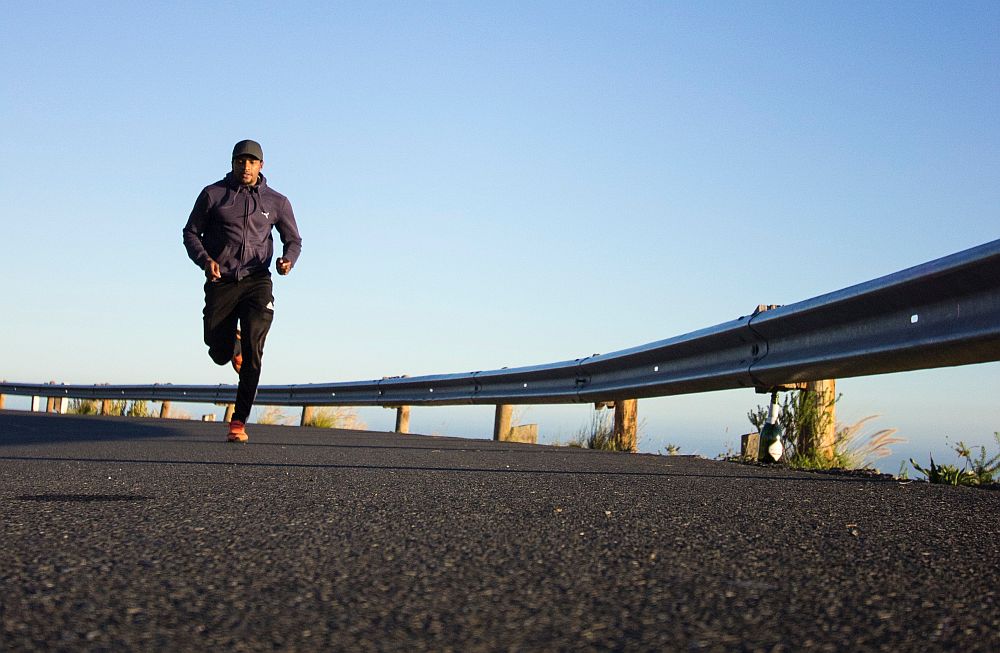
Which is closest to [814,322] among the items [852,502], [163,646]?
[852,502]

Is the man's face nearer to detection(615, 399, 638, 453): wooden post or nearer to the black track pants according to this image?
the black track pants

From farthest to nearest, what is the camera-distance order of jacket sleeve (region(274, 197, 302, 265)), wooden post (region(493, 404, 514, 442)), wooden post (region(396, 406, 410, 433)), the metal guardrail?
wooden post (region(396, 406, 410, 433))
wooden post (region(493, 404, 514, 442))
jacket sleeve (region(274, 197, 302, 265))
the metal guardrail

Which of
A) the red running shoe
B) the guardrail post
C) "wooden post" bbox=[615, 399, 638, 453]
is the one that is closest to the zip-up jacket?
the red running shoe

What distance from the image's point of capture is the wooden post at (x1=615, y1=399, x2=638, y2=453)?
9219mm

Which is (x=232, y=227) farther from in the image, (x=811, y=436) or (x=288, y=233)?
(x=811, y=436)

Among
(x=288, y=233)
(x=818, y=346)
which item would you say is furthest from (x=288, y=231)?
(x=818, y=346)

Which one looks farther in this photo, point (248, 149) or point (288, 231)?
point (288, 231)

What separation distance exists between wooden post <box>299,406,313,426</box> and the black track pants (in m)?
6.44

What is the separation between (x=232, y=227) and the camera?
8.49 m

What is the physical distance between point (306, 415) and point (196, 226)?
7.07 m

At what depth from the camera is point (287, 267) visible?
8.61m

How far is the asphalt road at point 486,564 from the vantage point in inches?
71.5

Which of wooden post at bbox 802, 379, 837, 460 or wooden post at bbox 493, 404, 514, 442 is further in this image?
wooden post at bbox 493, 404, 514, 442

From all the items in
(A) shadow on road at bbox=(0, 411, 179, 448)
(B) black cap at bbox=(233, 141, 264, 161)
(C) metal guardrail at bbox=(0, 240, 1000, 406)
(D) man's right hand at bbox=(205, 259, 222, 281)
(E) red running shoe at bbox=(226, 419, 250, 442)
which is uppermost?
(B) black cap at bbox=(233, 141, 264, 161)
